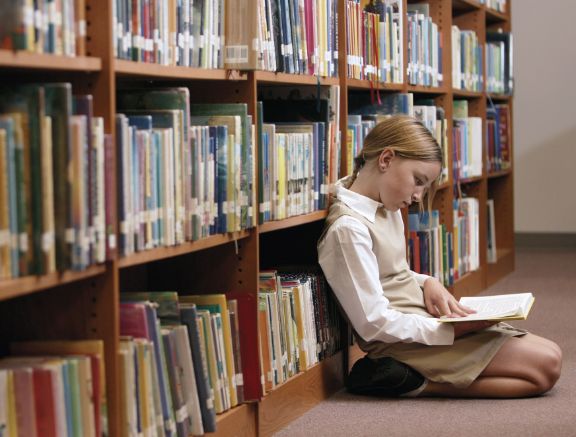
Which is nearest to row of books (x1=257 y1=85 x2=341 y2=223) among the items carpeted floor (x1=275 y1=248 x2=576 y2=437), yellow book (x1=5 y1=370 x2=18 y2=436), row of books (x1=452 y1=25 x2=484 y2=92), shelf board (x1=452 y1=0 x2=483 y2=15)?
carpeted floor (x1=275 y1=248 x2=576 y2=437)

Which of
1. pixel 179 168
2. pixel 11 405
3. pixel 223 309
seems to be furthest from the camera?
pixel 223 309

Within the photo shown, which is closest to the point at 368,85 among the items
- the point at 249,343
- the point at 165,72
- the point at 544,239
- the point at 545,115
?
the point at 249,343

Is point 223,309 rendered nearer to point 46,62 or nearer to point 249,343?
point 249,343

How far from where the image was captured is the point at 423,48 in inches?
167

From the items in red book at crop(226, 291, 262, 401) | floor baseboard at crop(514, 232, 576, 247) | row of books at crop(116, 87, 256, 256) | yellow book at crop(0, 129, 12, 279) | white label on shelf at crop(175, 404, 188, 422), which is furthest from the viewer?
floor baseboard at crop(514, 232, 576, 247)

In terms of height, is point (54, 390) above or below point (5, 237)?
below

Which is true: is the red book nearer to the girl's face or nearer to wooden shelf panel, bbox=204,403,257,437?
wooden shelf panel, bbox=204,403,257,437

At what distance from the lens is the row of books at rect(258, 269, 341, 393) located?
8.95 ft

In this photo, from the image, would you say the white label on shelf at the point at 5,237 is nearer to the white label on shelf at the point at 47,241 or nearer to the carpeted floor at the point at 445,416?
the white label on shelf at the point at 47,241

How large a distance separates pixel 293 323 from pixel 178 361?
0.74 m

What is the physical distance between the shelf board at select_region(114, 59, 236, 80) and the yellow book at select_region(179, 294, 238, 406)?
1.65 ft

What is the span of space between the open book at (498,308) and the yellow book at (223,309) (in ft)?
2.15

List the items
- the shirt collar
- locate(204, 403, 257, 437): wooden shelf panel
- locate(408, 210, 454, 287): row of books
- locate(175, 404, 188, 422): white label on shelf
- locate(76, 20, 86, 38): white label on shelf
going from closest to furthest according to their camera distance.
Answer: locate(76, 20, 86, 38): white label on shelf → locate(175, 404, 188, 422): white label on shelf → locate(204, 403, 257, 437): wooden shelf panel → the shirt collar → locate(408, 210, 454, 287): row of books

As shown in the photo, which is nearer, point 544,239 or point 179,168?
point 179,168
